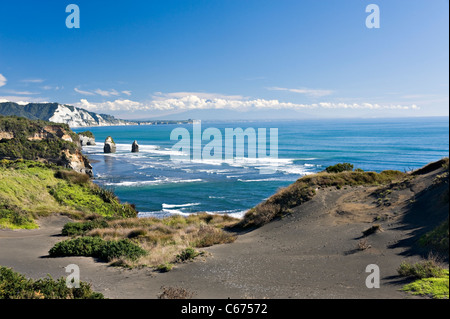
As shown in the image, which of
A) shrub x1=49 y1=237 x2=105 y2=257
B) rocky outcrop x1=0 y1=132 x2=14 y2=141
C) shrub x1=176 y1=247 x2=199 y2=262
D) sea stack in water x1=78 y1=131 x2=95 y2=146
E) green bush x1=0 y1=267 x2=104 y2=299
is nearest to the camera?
green bush x1=0 y1=267 x2=104 y2=299

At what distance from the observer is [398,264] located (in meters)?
9.82

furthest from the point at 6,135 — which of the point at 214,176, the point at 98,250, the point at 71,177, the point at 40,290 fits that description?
the point at 40,290

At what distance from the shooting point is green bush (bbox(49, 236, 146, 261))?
41.4 ft

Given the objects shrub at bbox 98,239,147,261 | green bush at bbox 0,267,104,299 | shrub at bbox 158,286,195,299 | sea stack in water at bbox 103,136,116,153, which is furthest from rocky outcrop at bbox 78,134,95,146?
shrub at bbox 158,286,195,299

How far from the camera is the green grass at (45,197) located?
21.5m

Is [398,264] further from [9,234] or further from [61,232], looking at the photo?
[9,234]

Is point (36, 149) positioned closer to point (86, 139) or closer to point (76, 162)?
point (76, 162)

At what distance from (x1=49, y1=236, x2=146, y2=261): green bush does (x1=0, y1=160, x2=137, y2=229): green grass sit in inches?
341

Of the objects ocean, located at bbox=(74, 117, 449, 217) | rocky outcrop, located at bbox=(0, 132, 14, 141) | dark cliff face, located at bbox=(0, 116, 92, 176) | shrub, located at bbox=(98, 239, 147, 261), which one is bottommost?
ocean, located at bbox=(74, 117, 449, 217)

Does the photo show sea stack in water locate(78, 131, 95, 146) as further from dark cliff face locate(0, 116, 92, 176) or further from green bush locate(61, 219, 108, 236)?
green bush locate(61, 219, 108, 236)

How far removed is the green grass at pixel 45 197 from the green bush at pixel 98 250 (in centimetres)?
867

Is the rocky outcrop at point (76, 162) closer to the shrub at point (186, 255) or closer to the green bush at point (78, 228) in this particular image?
the green bush at point (78, 228)
